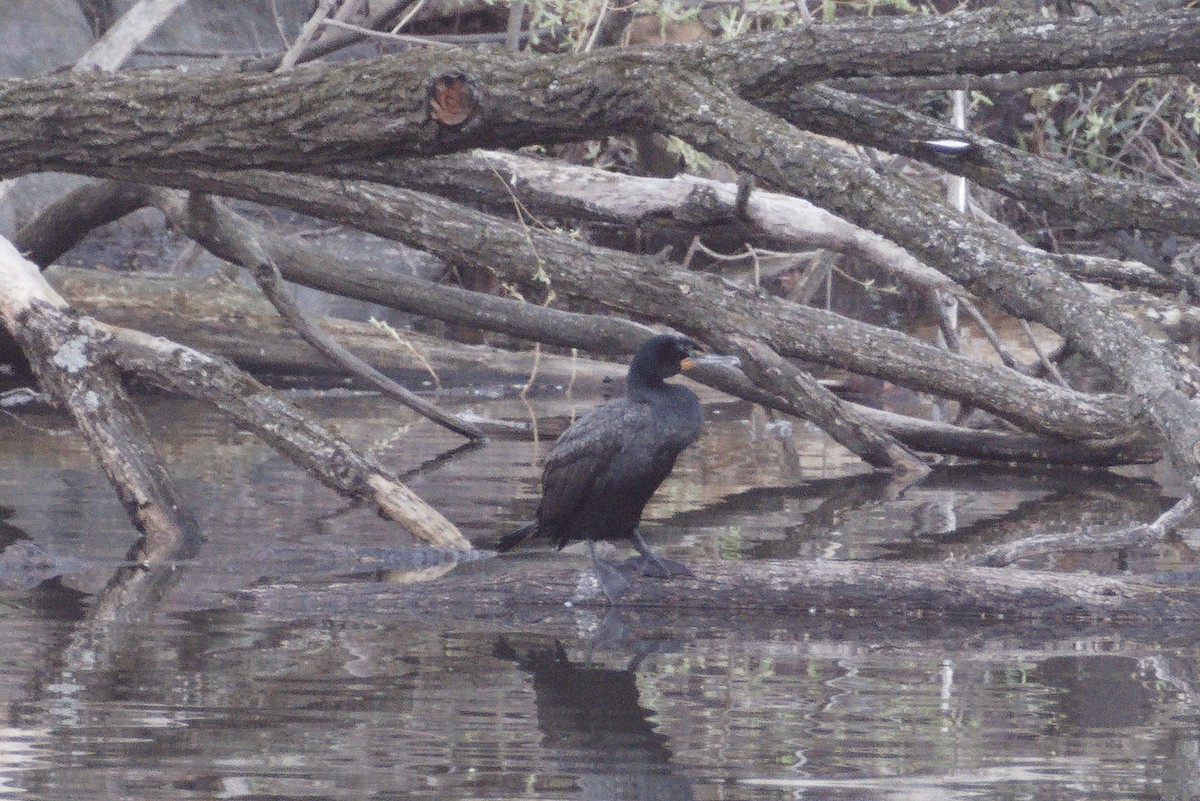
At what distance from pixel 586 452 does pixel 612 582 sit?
0.50 m

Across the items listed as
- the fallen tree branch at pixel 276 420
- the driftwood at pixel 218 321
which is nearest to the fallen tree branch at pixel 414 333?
the driftwood at pixel 218 321

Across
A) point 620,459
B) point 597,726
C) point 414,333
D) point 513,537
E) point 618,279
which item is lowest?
point 597,726

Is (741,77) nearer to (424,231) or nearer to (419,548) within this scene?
(419,548)

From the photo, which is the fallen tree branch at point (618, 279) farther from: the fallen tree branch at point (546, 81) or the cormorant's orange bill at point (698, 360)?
the fallen tree branch at point (546, 81)

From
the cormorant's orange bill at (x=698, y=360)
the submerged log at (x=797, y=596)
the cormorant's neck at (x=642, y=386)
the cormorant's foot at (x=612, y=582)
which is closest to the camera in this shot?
the submerged log at (x=797, y=596)

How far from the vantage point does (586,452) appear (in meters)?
4.91

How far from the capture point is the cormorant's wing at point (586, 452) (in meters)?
4.87

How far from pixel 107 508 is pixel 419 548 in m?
1.50

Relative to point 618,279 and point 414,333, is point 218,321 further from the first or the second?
point 618,279

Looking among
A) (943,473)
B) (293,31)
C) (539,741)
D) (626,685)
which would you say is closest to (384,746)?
(539,741)

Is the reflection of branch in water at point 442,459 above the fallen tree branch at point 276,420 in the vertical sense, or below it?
above

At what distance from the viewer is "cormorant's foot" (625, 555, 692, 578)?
4.57 meters

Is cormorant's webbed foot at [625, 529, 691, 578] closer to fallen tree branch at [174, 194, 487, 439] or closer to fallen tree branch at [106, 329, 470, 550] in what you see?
fallen tree branch at [106, 329, 470, 550]

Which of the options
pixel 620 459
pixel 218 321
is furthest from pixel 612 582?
pixel 218 321
